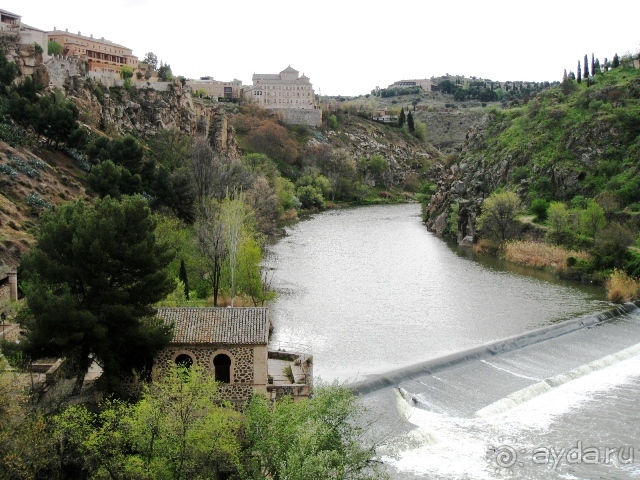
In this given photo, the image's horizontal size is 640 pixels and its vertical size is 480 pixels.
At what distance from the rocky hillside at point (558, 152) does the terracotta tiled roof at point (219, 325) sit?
141 feet

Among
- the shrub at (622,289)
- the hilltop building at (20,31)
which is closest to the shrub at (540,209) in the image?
the shrub at (622,289)

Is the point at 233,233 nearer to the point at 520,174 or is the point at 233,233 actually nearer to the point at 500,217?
the point at 500,217

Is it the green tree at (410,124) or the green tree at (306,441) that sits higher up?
the green tree at (410,124)

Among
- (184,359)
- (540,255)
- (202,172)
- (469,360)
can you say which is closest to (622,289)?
(540,255)

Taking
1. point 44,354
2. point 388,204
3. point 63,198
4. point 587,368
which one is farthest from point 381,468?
point 388,204

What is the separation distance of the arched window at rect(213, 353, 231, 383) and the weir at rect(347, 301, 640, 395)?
16.7ft

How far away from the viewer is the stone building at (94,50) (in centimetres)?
8219

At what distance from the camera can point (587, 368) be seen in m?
29.5

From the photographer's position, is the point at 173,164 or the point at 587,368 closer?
the point at 587,368

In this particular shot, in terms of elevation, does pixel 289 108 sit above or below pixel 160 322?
above

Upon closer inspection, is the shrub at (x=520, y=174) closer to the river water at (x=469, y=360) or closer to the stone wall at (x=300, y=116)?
the river water at (x=469, y=360)

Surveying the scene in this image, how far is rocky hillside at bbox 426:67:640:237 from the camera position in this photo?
62.9 metres

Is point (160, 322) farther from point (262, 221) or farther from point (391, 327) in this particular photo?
point (262, 221)

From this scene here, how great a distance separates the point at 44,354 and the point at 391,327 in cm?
1895
